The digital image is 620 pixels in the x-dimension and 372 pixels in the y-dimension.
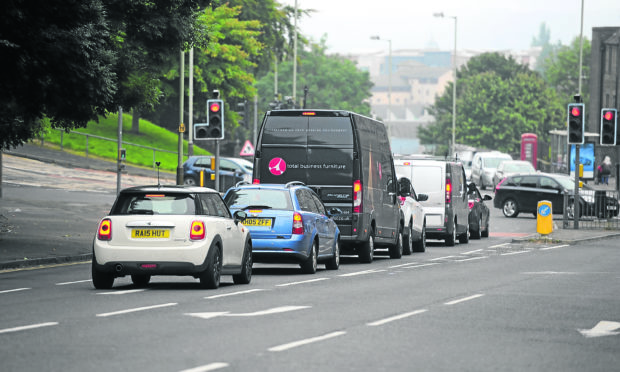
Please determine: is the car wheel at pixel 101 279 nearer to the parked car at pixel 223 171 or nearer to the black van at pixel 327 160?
the black van at pixel 327 160

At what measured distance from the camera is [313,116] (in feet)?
83.0

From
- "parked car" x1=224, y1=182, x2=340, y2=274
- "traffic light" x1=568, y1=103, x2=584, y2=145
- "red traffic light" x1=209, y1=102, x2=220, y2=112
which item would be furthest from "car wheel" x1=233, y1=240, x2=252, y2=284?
"traffic light" x1=568, y1=103, x2=584, y2=145

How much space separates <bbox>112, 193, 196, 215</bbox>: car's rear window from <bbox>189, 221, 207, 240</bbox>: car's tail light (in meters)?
0.23

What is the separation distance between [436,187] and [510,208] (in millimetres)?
18224

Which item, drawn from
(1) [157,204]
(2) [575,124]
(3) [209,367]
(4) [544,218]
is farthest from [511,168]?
(3) [209,367]

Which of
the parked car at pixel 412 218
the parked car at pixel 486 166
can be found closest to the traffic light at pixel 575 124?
the parked car at pixel 412 218

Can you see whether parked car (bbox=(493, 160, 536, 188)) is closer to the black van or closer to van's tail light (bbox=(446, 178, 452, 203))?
van's tail light (bbox=(446, 178, 452, 203))

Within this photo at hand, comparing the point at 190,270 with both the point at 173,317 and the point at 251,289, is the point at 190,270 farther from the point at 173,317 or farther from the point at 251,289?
the point at 173,317

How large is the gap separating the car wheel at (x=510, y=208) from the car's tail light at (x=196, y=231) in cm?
3404

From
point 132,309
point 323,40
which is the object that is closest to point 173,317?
point 132,309

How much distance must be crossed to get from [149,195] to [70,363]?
26.2ft

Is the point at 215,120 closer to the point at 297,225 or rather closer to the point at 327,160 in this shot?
the point at 327,160

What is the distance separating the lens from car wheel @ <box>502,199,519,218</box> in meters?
50.7

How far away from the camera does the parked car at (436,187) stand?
33344 millimetres
